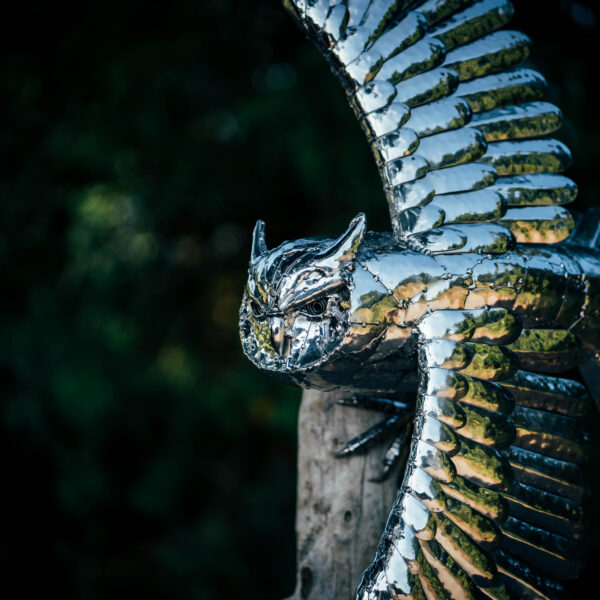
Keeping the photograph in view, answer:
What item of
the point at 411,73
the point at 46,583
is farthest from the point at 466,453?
the point at 46,583

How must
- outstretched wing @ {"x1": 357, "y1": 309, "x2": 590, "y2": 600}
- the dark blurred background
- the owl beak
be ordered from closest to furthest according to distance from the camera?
1. outstretched wing @ {"x1": 357, "y1": 309, "x2": 590, "y2": 600}
2. the owl beak
3. the dark blurred background

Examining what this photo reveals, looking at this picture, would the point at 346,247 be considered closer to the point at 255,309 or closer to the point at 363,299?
the point at 363,299

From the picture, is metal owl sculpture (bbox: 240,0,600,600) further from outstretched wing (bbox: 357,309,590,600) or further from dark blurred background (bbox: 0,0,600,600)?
dark blurred background (bbox: 0,0,600,600)

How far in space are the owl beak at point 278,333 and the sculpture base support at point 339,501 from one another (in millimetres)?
369

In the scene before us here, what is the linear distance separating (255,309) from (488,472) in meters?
0.48

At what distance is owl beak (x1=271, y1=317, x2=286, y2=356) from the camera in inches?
41.3

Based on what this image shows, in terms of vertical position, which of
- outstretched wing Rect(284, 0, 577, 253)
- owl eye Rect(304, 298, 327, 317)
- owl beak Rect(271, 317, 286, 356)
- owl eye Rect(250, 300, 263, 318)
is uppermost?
outstretched wing Rect(284, 0, 577, 253)

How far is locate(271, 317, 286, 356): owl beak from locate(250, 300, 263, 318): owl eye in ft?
0.11

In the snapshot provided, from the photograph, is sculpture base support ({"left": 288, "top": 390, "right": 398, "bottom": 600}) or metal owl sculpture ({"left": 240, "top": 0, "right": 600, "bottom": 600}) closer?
metal owl sculpture ({"left": 240, "top": 0, "right": 600, "bottom": 600})

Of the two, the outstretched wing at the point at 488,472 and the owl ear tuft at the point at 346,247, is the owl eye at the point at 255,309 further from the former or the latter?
the outstretched wing at the point at 488,472

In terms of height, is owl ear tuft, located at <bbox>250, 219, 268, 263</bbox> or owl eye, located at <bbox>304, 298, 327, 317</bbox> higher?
owl ear tuft, located at <bbox>250, 219, 268, 263</bbox>

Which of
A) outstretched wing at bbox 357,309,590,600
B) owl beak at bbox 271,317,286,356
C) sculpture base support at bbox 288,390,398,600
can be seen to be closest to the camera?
outstretched wing at bbox 357,309,590,600

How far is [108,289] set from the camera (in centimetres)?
290

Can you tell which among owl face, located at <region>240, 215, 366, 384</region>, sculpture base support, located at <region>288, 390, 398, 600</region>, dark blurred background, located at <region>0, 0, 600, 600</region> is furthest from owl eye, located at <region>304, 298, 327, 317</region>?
dark blurred background, located at <region>0, 0, 600, 600</region>
